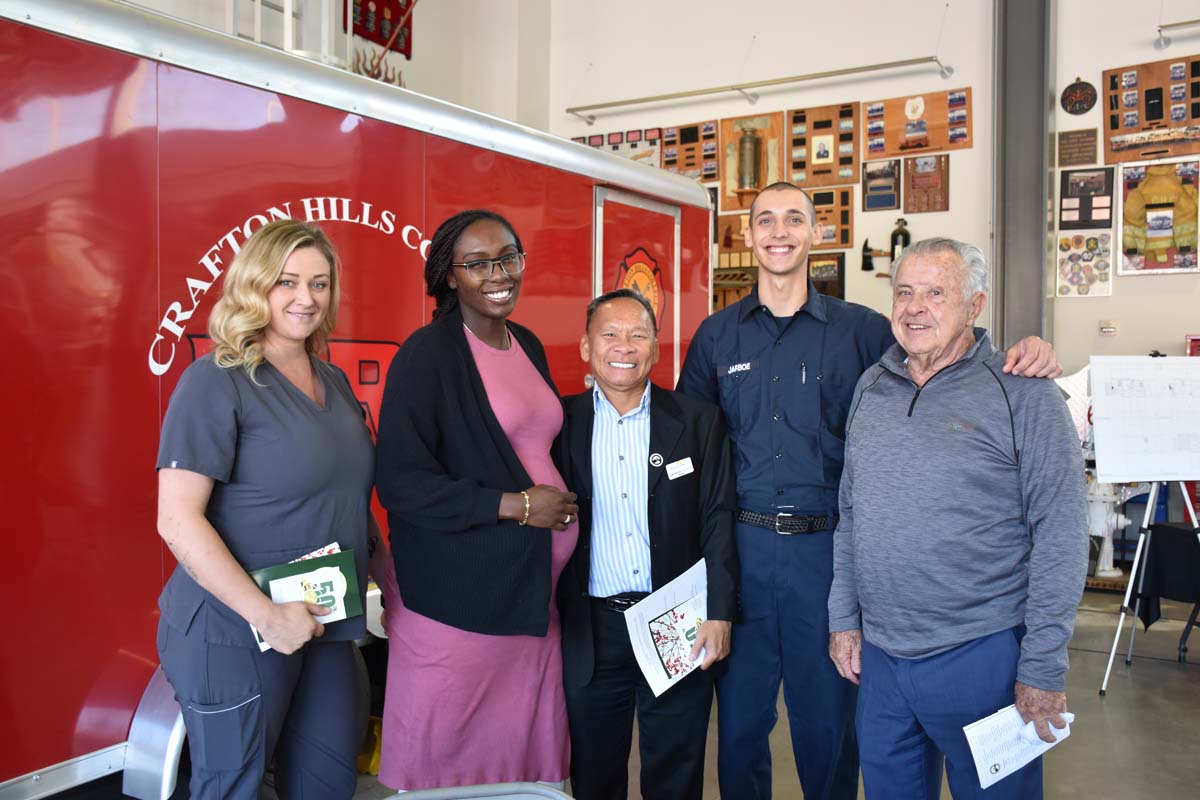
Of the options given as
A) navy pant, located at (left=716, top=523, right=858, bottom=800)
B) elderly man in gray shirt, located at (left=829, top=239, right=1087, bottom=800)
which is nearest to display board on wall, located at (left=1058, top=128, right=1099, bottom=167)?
elderly man in gray shirt, located at (left=829, top=239, right=1087, bottom=800)

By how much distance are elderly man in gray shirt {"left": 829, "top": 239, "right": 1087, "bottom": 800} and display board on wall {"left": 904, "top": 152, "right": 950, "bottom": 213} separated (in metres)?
7.19

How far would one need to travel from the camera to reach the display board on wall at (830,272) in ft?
31.2

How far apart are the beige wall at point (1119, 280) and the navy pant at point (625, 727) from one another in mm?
7154

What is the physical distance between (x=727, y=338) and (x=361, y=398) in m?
1.25

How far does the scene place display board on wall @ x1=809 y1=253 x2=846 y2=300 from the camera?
31.2 ft

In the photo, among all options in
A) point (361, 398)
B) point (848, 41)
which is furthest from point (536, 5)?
point (361, 398)

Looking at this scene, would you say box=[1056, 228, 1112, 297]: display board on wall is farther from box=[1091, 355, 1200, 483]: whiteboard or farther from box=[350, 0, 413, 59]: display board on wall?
box=[350, 0, 413, 59]: display board on wall

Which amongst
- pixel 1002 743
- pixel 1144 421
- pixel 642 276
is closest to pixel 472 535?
pixel 1002 743

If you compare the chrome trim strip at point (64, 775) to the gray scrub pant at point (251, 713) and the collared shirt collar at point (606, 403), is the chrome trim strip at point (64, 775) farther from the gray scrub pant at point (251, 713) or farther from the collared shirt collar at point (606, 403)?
the collared shirt collar at point (606, 403)

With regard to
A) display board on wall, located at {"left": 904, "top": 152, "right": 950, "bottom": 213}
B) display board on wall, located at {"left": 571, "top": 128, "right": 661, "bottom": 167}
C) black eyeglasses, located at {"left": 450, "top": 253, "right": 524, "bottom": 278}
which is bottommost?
black eyeglasses, located at {"left": 450, "top": 253, "right": 524, "bottom": 278}

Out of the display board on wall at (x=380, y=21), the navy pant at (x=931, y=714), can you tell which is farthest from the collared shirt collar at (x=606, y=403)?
the display board on wall at (x=380, y=21)

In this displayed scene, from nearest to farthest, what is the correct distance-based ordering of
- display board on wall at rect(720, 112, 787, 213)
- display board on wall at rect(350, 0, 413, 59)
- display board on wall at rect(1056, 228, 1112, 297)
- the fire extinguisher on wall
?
display board on wall at rect(1056, 228, 1112, 297) → the fire extinguisher on wall → display board on wall at rect(350, 0, 413, 59) → display board on wall at rect(720, 112, 787, 213)

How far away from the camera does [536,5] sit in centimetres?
1105

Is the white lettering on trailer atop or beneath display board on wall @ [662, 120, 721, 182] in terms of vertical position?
beneath
